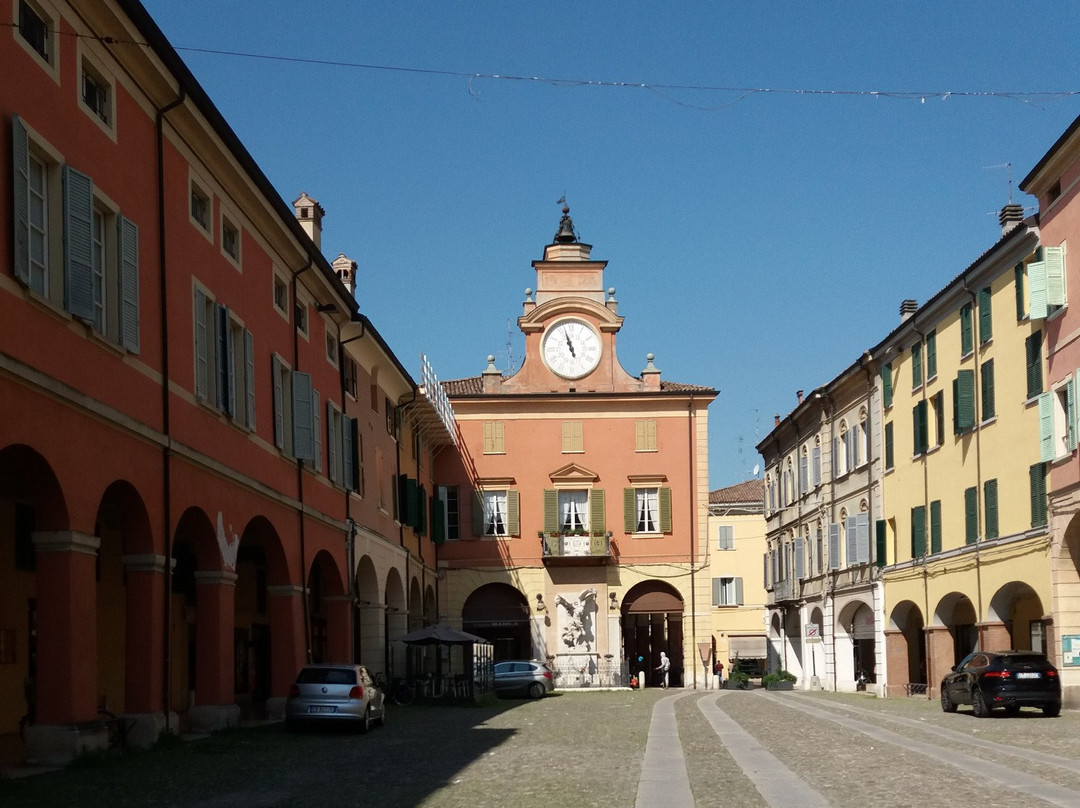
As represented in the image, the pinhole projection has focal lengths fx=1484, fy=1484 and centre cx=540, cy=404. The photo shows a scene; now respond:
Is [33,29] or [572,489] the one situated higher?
[33,29]

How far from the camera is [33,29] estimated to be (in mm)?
16156

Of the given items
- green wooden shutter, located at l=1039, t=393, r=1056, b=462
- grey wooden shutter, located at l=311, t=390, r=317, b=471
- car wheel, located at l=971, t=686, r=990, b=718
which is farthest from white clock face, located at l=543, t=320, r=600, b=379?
car wheel, located at l=971, t=686, r=990, b=718

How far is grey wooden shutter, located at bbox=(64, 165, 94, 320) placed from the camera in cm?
1614

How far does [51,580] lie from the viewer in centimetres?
1645

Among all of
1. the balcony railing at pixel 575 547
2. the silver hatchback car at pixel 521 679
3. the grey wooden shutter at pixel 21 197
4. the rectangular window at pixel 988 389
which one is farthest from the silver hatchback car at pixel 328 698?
the balcony railing at pixel 575 547

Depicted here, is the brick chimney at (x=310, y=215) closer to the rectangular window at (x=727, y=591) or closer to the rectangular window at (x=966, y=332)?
the rectangular window at (x=966, y=332)

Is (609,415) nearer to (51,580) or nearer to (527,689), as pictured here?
(527,689)

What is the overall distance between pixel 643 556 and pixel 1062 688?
25625 mm

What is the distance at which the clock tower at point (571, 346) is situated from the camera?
54750 mm

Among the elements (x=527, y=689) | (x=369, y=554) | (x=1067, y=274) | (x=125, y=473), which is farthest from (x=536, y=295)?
(x=125, y=473)

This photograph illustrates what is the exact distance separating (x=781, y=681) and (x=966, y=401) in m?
22.6

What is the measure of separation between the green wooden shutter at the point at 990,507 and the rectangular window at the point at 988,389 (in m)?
1.58

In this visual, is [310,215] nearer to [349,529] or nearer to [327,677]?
[349,529]

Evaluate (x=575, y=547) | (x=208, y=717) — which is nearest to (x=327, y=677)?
(x=208, y=717)
